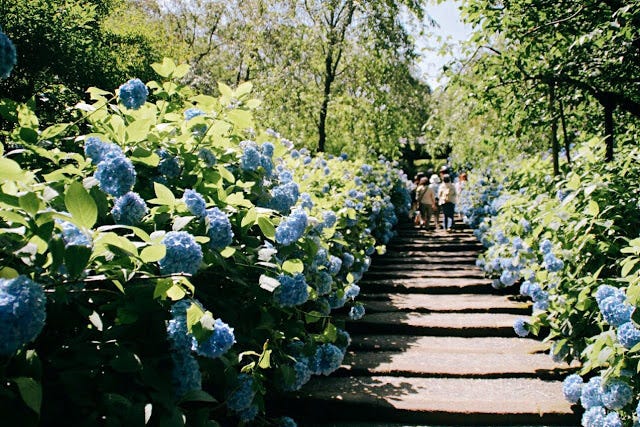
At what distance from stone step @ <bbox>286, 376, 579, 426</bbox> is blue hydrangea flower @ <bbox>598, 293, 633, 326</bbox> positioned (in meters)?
1.23

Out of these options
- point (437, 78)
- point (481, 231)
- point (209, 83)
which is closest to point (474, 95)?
point (437, 78)

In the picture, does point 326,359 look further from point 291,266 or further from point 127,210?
point 127,210

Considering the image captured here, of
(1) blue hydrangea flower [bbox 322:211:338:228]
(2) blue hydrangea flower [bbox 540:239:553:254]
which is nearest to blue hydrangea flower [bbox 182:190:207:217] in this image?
(1) blue hydrangea flower [bbox 322:211:338:228]

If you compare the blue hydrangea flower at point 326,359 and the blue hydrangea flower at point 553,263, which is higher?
the blue hydrangea flower at point 553,263

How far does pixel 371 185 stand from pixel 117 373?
22.2ft

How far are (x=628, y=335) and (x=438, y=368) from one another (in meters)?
1.95

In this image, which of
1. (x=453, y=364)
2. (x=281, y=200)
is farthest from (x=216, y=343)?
(x=453, y=364)

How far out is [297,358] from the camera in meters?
2.36

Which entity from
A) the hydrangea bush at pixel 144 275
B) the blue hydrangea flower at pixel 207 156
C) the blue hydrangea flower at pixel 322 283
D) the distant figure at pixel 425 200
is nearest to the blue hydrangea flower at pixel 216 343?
the hydrangea bush at pixel 144 275

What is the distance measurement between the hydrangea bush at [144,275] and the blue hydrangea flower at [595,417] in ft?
4.48

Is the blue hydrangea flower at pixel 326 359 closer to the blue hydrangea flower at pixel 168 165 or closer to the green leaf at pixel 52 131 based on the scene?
the blue hydrangea flower at pixel 168 165

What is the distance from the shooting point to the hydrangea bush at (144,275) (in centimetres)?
112

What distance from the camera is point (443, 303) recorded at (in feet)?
17.9

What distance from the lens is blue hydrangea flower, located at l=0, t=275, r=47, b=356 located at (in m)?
0.94
